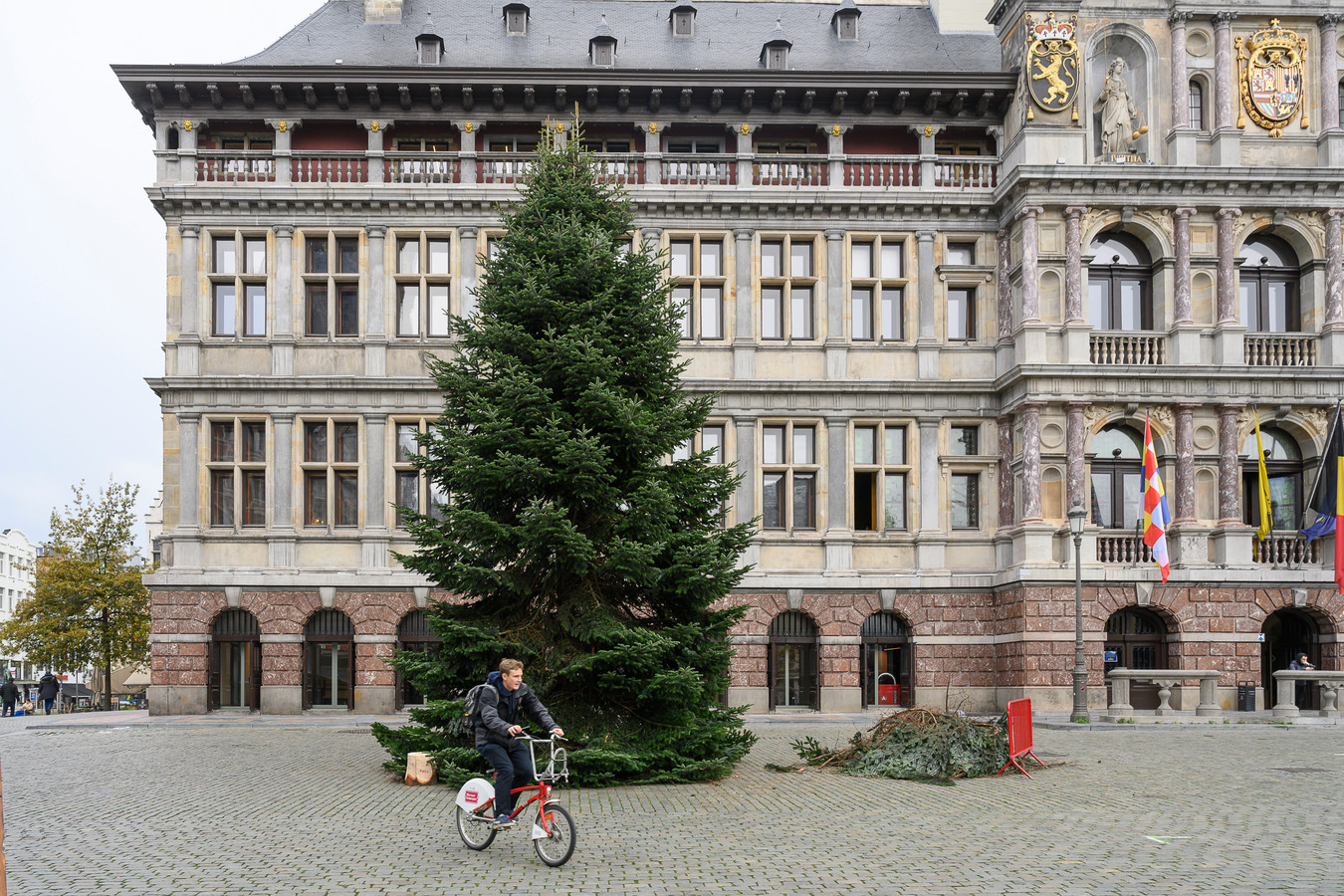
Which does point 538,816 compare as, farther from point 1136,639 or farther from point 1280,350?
point 1280,350

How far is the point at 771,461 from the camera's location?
33.0m

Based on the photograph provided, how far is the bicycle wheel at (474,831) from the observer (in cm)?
1159

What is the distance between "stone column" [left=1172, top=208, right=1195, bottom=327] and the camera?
1236 inches

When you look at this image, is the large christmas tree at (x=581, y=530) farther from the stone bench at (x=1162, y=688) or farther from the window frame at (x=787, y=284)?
the window frame at (x=787, y=284)

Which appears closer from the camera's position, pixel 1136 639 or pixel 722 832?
pixel 722 832

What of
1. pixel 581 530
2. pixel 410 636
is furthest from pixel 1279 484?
pixel 410 636

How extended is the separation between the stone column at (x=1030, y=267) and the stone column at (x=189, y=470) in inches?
855

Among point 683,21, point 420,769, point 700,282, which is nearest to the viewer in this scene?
point 420,769

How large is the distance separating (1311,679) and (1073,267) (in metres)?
11.4

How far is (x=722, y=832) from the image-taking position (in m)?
12.8

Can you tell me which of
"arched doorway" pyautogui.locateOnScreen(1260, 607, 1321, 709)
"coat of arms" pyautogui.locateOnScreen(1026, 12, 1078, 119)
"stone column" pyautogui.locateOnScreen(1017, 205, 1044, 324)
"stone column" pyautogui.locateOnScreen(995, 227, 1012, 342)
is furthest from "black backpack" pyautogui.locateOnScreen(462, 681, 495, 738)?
"coat of arms" pyautogui.locateOnScreen(1026, 12, 1078, 119)

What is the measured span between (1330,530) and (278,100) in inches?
1144

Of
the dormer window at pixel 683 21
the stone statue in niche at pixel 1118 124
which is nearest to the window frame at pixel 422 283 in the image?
the dormer window at pixel 683 21

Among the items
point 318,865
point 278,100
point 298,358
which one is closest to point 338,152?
point 278,100
